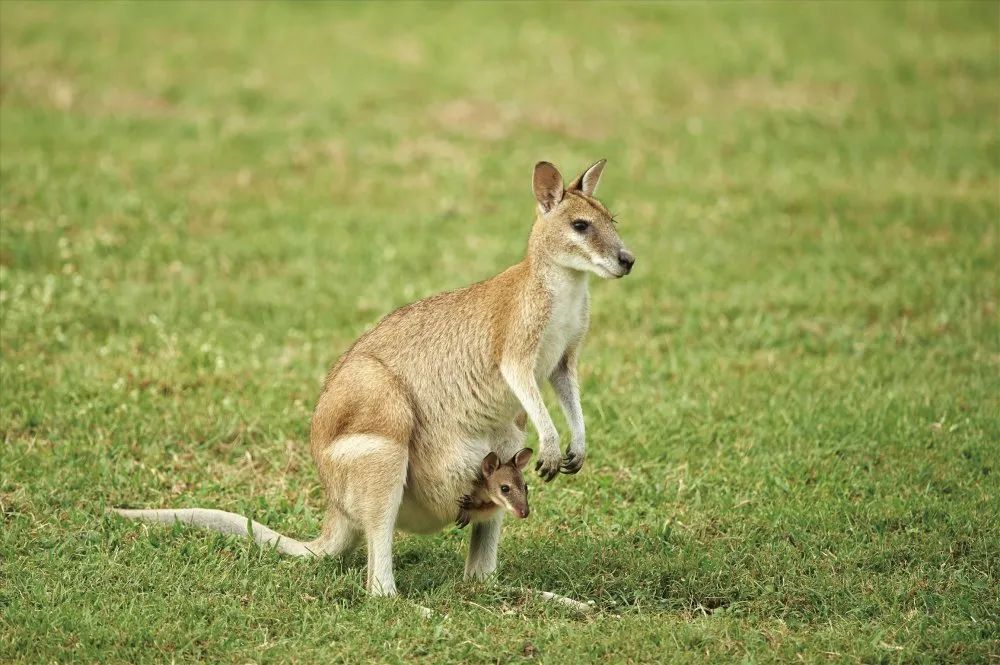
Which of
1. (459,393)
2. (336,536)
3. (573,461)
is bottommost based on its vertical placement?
(336,536)

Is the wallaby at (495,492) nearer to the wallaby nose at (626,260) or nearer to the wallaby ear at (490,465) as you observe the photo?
the wallaby ear at (490,465)

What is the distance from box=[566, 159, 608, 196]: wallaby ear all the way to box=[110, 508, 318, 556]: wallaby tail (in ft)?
5.87

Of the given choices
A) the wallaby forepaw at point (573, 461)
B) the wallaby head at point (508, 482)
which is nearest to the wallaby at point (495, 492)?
the wallaby head at point (508, 482)

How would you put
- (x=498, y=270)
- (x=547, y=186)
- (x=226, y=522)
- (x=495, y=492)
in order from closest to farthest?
(x=495, y=492) < (x=547, y=186) < (x=226, y=522) < (x=498, y=270)

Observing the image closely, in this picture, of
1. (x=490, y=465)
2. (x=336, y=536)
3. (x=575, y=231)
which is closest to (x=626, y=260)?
(x=575, y=231)

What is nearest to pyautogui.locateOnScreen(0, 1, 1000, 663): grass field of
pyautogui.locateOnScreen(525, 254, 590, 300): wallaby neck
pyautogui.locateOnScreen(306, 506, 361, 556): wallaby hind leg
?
pyautogui.locateOnScreen(306, 506, 361, 556): wallaby hind leg

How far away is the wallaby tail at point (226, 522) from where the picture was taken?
5.31 meters

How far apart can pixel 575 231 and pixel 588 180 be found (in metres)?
0.32

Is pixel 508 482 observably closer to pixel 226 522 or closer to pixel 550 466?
pixel 550 466

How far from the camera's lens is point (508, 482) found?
16.3 ft

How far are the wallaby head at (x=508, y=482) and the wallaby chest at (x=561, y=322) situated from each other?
0.37 m

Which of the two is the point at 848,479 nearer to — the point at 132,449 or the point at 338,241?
the point at 132,449

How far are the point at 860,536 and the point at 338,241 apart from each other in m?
4.90

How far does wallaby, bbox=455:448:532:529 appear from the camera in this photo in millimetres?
4953
